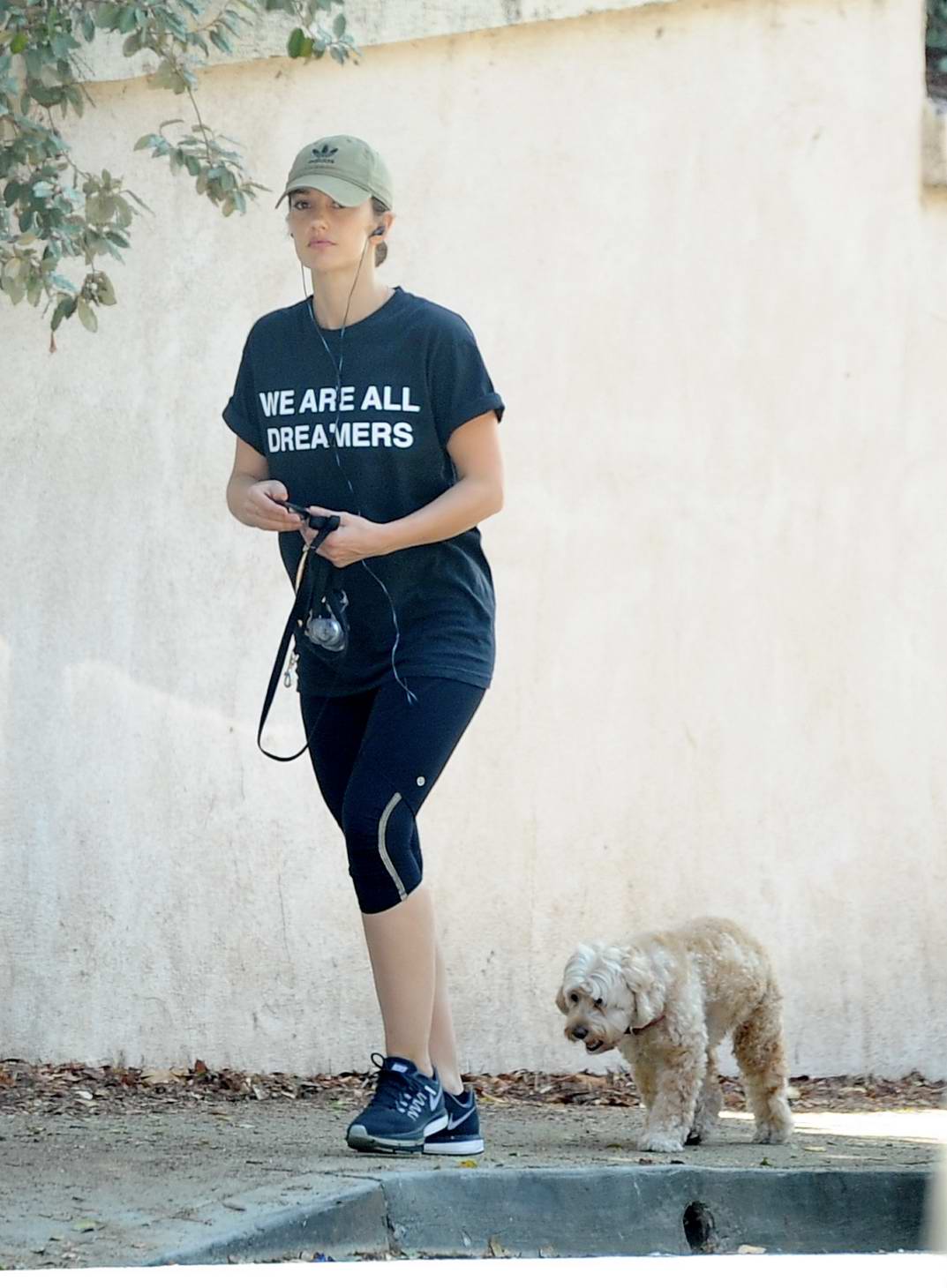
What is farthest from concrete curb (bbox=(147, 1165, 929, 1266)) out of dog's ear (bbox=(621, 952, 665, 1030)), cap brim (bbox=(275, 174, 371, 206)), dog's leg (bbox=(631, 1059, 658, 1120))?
cap brim (bbox=(275, 174, 371, 206))

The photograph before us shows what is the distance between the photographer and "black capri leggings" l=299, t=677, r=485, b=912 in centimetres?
437

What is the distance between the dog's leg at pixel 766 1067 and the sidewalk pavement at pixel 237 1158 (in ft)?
0.25

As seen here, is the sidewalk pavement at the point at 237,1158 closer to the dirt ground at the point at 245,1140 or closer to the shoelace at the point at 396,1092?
the dirt ground at the point at 245,1140

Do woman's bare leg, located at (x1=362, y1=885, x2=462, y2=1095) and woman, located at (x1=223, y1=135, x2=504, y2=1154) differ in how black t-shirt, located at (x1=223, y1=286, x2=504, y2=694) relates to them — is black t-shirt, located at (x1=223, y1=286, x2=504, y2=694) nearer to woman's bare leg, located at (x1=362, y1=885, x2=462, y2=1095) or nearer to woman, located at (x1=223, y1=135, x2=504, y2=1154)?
woman, located at (x1=223, y1=135, x2=504, y2=1154)

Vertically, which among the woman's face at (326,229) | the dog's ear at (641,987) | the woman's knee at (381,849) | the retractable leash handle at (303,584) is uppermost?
the woman's face at (326,229)

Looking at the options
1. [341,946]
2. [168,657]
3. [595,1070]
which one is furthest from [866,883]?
[168,657]

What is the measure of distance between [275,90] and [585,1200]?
154 inches

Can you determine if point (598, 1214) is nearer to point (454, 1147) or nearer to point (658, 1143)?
point (454, 1147)

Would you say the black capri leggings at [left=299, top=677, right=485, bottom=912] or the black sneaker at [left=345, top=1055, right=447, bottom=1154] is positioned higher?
the black capri leggings at [left=299, top=677, right=485, bottom=912]

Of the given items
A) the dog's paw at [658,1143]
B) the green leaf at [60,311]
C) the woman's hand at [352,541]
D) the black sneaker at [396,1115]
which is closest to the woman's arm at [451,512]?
the woman's hand at [352,541]

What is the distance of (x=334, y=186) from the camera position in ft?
→ 14.8

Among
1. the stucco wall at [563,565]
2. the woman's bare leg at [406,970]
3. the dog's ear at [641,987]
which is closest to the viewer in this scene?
the woman's bare leg at [406,970]

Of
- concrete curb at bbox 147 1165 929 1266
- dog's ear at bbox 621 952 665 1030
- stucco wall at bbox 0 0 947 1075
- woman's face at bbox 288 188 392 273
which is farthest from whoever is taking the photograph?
stucco wall at bbox 0 0 947 1075

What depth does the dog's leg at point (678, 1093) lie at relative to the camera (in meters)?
5.02
